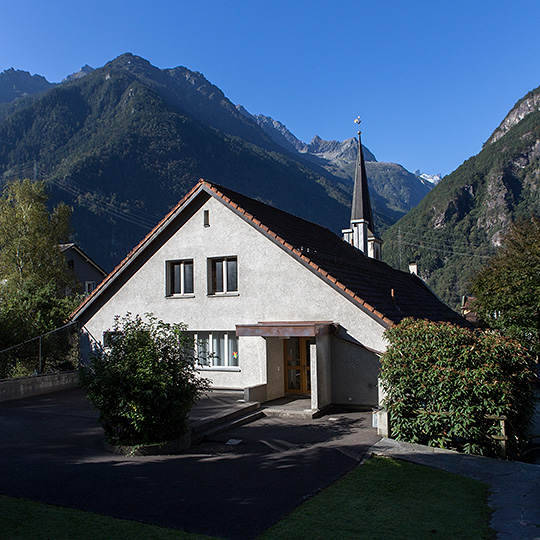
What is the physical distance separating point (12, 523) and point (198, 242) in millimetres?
13112

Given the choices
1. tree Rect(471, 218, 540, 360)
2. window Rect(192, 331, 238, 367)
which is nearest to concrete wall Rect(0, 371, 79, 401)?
window Rect(192, 331, 238, 367)

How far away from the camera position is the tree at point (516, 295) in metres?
20.5

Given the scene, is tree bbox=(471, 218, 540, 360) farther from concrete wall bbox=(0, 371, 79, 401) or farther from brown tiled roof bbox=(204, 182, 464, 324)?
concrete wall bbox=(0, 371, 79, 401)

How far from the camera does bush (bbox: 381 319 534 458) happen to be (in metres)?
10.4

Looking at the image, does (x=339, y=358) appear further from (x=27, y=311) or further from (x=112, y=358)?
(x=27, y=311)

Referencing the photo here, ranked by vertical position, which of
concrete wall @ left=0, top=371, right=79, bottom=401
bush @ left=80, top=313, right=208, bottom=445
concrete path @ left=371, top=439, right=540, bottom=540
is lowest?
concrete path @ left=371, top=439, right=540, bottom=540

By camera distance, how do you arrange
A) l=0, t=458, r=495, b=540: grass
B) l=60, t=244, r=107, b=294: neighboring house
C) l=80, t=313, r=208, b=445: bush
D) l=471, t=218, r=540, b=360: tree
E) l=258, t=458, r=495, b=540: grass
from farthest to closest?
1. l=60, t=244, r=107, b=294: neighboring house
2. l=471, t=218, r=540, b=360: tree
3. l=80, t=313, r=208, b=445: bush
4. l=258, t=458, r=495, b=540: grass
5. l=0, t=458, r=495, b=540: grass

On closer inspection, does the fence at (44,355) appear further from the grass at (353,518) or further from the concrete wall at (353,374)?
the grass at (353,518)

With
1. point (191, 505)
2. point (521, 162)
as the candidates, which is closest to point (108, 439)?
point (191, 505)

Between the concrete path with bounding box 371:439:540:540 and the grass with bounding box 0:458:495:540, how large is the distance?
0.22 metres

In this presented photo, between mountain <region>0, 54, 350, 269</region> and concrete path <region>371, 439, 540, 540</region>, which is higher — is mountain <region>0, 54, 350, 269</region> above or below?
above

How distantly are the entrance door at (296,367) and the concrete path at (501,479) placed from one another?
5.95m

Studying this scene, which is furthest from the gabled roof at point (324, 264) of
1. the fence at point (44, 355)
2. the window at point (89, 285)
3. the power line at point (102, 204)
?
the power line at point (102, 204)

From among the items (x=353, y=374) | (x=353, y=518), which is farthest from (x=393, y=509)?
(x=353, y=374)
